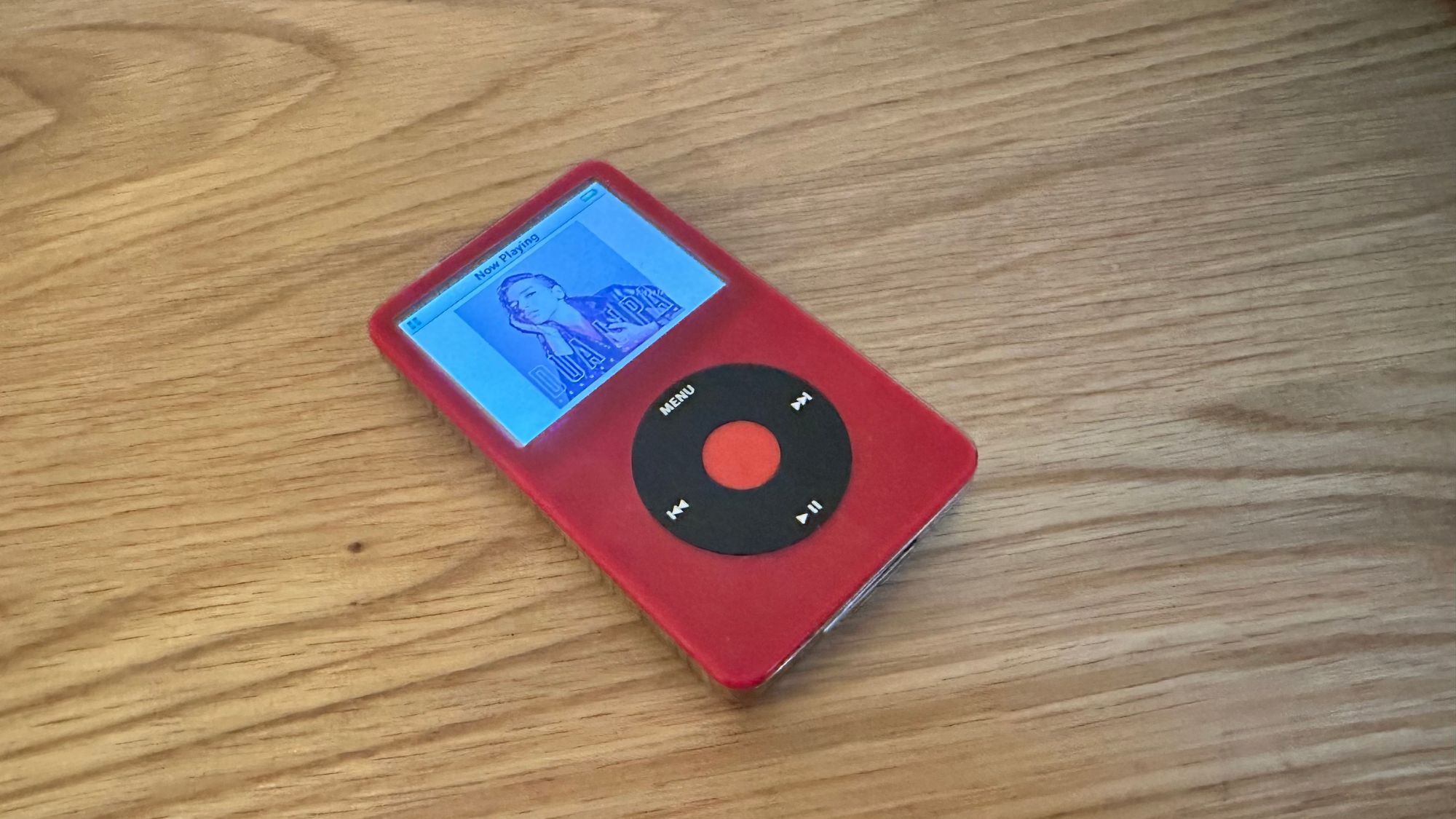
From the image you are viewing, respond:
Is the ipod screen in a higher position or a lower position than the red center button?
higher

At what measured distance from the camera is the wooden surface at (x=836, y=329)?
1.06ft

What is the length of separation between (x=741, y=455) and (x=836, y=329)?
66 mm

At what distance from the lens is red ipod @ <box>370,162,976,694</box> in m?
0.33

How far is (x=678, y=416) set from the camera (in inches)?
14.1

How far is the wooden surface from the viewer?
32 centimetres

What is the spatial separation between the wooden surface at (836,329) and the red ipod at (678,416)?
0.07ft

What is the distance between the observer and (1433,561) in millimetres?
341

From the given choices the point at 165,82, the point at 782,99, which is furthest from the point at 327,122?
the point at 782,99

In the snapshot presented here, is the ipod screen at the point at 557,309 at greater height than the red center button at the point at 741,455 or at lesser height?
greater

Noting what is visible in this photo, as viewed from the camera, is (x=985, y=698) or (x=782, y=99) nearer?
(x=985, y=698)

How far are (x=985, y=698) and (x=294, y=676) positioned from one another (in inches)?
8.7

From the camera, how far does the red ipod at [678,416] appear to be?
33 cm

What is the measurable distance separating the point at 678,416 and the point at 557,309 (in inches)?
2.5

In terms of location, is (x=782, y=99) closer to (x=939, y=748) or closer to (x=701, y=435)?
(x=701, y=435)
